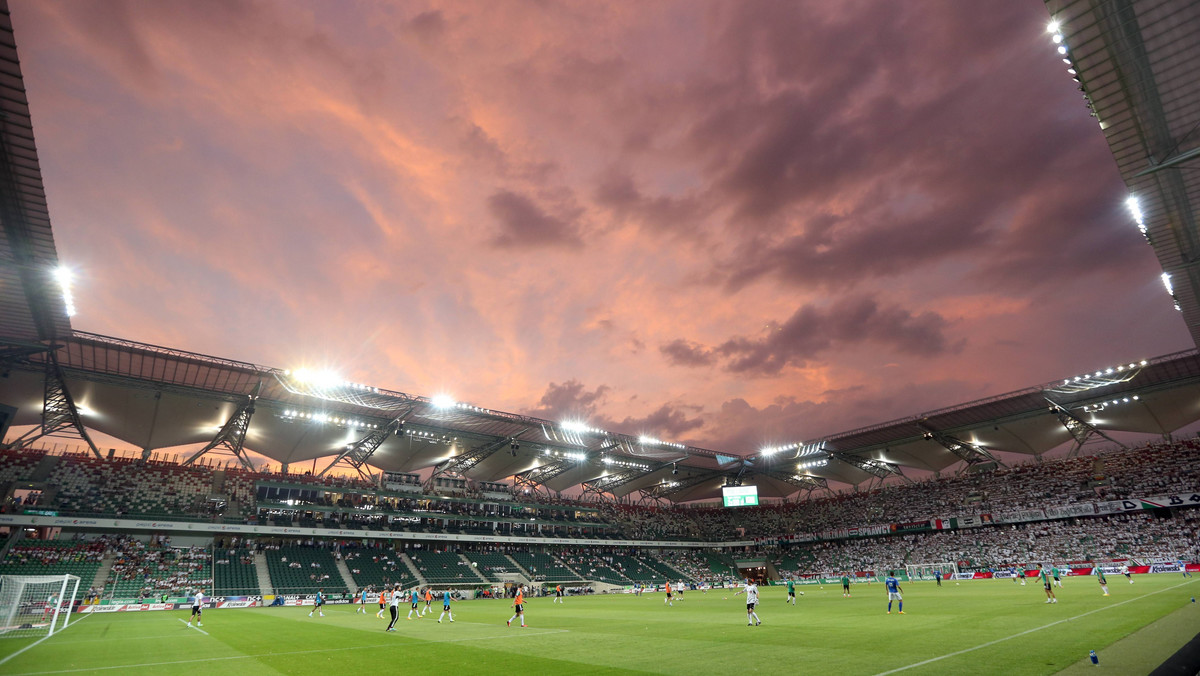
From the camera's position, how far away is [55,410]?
47.0 m

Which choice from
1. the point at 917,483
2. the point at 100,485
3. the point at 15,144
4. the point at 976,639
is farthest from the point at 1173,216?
the point at 100,485

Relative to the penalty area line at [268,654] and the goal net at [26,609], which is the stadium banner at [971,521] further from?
the goal net at [26,609]

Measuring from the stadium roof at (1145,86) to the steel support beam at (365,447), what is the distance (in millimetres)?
53019

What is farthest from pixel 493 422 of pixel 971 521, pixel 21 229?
pixel 971 521

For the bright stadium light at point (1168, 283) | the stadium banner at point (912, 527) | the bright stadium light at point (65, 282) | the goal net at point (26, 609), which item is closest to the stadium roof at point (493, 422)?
the bright stadium light at point (65, 282)

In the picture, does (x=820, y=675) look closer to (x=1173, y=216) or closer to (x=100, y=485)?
(x=1173, y=216)

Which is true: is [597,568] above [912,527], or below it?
below

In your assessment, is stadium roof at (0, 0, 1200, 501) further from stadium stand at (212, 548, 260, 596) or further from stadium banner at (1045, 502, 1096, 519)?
stadium stand at (212, 548, 260, 596)

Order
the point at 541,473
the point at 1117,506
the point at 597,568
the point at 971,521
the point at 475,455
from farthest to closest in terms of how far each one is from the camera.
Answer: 1. the point at 541,473
2. the point at 597,568
3. the point at 475,455
4. the point at 971,521
5. the point at 1117,506

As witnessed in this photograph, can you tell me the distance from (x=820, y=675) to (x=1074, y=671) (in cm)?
499

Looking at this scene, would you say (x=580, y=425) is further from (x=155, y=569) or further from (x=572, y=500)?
(x=155, y=569)

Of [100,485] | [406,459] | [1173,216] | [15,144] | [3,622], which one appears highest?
[15,144]

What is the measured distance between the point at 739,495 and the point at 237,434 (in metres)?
65.0

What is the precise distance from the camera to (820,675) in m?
12.0
